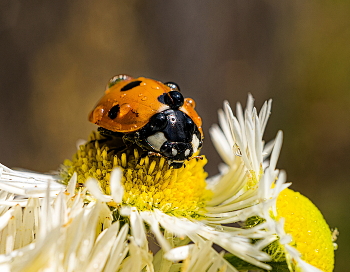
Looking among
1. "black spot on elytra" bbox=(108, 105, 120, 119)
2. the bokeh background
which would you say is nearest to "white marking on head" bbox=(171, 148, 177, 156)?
"black spot on elytra" bbox=(108, 105, 120, 119)

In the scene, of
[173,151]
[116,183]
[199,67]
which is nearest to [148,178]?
[173,151]

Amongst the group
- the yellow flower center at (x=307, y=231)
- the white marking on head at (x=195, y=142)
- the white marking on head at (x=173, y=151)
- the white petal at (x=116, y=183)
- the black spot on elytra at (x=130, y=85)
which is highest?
the black spot on elytra at (x=130, y=85)

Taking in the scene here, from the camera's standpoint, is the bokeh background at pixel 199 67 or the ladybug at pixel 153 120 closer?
the ladybug at pixel 153 120

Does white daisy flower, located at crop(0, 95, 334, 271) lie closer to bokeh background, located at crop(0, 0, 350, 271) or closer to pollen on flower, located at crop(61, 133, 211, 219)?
pollen on flower, located at crop(61, 133, 211, 219)

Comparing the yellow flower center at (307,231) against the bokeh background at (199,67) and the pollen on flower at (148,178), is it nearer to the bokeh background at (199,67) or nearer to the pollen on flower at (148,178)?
the pollen on flower at (148,178)

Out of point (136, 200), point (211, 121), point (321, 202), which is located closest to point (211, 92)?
point (211, 121)

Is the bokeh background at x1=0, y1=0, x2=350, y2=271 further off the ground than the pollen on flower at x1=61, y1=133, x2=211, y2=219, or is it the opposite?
the bokeh background at x1=0, y1=0, x2=350, y2=271

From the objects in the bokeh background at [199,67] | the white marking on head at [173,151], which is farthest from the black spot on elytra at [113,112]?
the bokeh background at [199,67]
